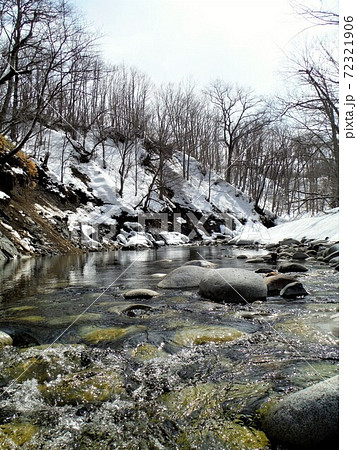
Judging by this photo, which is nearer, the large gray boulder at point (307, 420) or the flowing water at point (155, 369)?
the large gray boulder at point (307, 420)

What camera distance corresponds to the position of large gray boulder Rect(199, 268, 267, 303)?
4422 mm

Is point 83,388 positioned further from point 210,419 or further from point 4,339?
point 4,339

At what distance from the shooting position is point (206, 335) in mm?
2914

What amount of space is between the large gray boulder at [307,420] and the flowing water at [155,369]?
99mm

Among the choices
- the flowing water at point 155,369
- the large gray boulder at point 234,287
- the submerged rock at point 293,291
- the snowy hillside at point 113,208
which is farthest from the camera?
the snowy hillside at point 113,208

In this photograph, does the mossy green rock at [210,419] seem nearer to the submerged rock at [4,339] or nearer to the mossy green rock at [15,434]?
the mossy green rock at [15,434]

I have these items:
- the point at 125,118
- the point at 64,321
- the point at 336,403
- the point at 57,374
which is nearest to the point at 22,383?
the point at 57,374

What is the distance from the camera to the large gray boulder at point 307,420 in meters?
1.41

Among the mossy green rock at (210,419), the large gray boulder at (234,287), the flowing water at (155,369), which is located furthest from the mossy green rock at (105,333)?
the large gray boulder at (234,287)

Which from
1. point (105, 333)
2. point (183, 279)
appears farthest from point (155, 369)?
point (183, 279)

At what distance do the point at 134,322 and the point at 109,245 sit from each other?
14.5 m

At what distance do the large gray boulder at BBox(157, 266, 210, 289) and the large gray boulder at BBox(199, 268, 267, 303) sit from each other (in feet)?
2.48

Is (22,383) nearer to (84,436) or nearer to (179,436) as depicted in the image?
(84,436)

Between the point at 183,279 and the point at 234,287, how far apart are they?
139 cm
